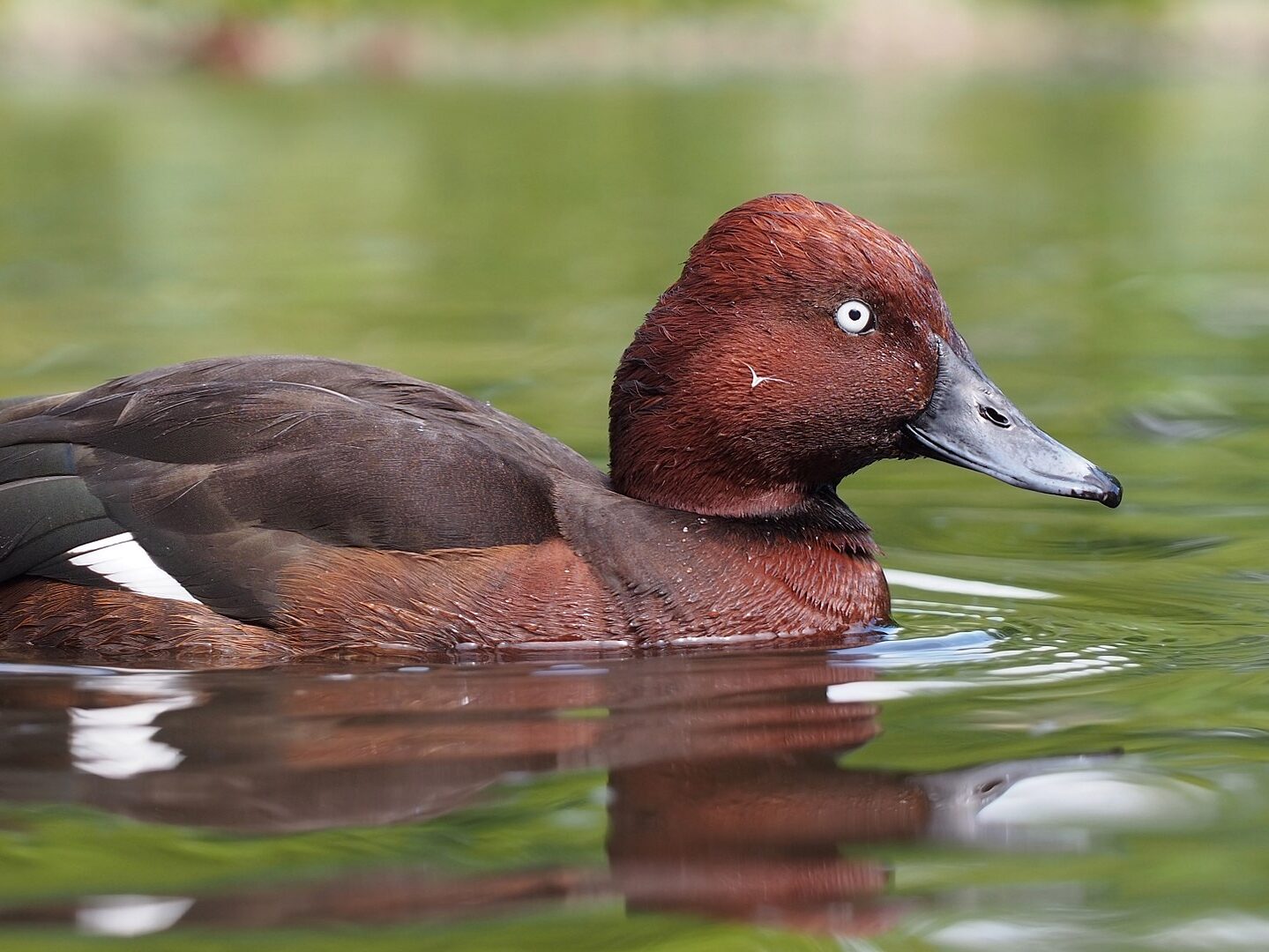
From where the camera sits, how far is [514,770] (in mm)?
3949

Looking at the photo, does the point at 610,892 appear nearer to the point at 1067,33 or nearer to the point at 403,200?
the point at 403,200

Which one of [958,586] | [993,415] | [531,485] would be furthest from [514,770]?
[958,586]

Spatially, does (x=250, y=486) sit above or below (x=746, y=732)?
above

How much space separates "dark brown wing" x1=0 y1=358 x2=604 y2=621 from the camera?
489 cm

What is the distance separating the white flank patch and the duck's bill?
1888mm

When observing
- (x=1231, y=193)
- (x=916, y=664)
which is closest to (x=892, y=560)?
(x=916, y=664)

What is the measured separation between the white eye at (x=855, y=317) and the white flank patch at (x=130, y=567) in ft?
5.67

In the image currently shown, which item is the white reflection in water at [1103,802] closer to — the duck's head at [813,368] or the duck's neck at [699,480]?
the duck's head at [813,368]

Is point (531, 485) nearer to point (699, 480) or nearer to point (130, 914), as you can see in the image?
point (699, 480)

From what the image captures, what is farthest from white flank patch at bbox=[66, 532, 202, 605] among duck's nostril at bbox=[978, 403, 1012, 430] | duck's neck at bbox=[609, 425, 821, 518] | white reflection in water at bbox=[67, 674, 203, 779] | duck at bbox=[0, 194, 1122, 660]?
duck's nostril at bbox=[978, 403, 1012, 430]

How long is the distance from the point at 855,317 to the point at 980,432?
43 cm

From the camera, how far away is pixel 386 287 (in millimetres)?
12102

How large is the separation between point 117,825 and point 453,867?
655 mm

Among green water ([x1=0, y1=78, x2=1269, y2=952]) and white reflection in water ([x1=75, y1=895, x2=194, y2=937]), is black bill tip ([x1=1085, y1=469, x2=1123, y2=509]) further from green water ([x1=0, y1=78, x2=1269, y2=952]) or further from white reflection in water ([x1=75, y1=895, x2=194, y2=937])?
white reflection in water ([x1=75, y1=895, x2=194, y2=937])
